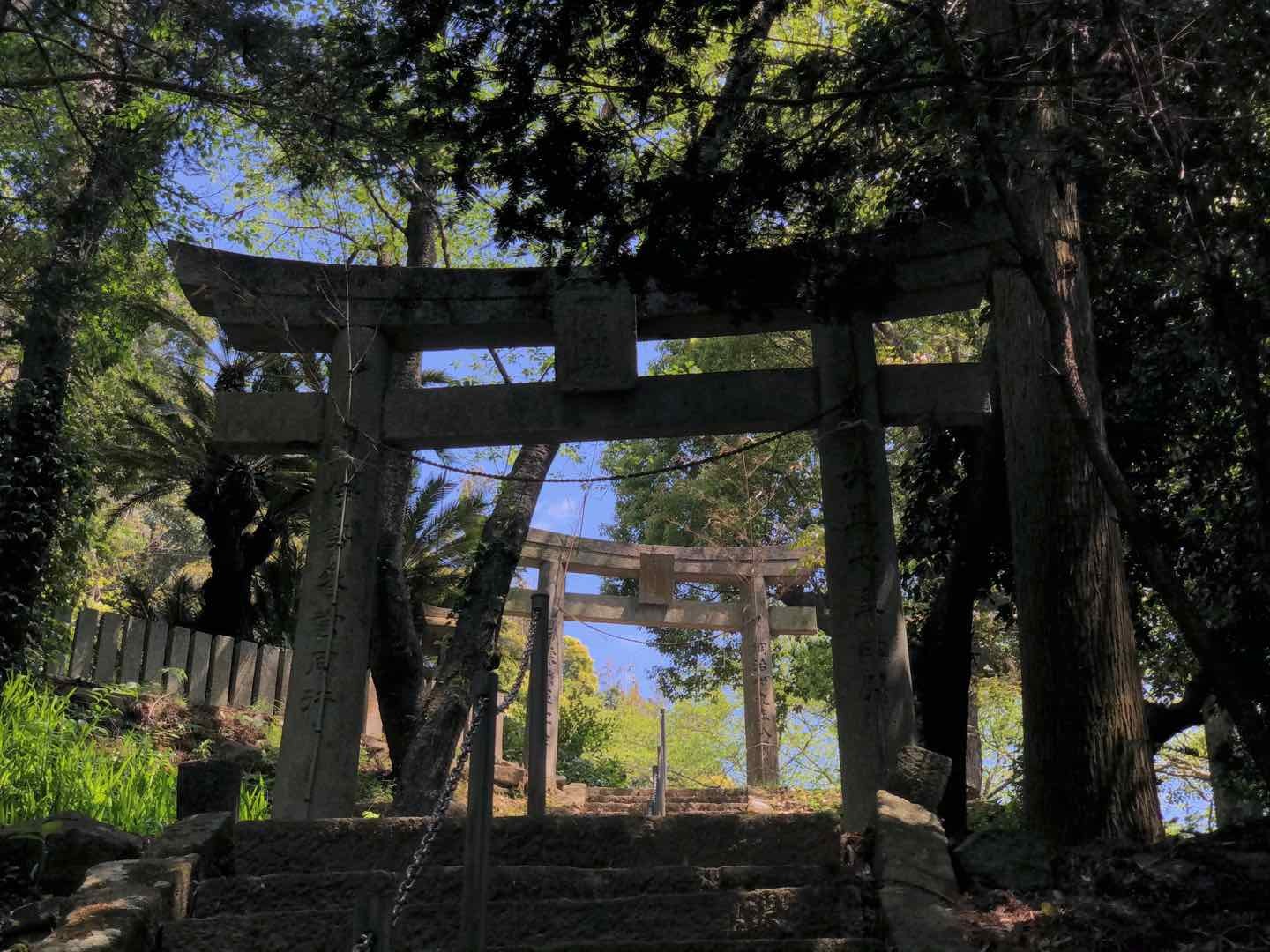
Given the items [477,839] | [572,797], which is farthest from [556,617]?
[477,839]

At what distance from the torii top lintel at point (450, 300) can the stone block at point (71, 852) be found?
10.2ft

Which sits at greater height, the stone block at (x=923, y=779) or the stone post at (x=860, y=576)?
the stone post at (x=860, y=576)

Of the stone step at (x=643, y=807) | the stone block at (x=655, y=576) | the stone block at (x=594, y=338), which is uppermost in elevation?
the stone block at (x=655, y=576)

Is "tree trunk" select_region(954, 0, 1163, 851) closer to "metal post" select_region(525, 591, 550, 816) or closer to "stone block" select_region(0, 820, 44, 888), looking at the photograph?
"metal post" select_region(525, 591, 550, 816)

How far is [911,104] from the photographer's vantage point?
5.86 metres

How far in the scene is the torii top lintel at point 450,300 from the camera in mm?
6621

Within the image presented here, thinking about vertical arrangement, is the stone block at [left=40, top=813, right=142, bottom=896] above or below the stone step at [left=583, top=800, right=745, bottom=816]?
below

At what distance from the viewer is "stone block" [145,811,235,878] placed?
4.50 meters

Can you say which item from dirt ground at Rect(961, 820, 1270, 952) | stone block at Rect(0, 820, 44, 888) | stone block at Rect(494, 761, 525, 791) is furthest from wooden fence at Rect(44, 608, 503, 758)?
dirt ground at Rect(961, 820, 1270, 952)

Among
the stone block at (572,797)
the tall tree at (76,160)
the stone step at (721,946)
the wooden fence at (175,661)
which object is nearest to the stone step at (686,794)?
the stone block at (572,797)

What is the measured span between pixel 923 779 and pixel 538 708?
5.53ft

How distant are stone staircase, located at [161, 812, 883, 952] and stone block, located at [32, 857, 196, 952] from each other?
0.10 metres

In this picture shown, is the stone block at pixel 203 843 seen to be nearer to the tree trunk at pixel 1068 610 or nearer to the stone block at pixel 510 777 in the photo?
the tree trunk at pixel 1068 610

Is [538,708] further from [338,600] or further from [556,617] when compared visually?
[556,617]
